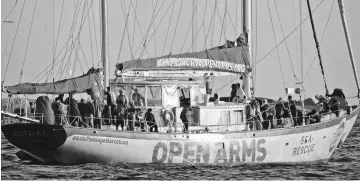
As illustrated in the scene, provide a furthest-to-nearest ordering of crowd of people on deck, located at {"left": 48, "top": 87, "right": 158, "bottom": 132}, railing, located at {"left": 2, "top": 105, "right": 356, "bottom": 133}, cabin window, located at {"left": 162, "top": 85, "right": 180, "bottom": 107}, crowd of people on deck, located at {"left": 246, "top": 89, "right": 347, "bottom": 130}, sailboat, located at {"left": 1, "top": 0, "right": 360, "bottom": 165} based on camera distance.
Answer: crowd of people on deck, located at {"left": 246, "top": 89, "right": 347, "bottom": 130}, cabin window, located at {"left": 162, "top": 85, "right": 180, "bottom": 107}, crowd of people on deck, located at {"left": 48, "top": 87, "right": 158, "bottom": 132}, railing, located at {"left": 2, "top": 105, "right": 356, "bottom": 133}, sailboat, located at {"left": 1, "top": 0, "right": 360, "bottom": 165}

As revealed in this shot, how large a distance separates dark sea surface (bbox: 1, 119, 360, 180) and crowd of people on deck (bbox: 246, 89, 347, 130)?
210 centimetres

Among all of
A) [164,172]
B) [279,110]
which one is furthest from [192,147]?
[279,110]

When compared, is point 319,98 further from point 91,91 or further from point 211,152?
point 91,91

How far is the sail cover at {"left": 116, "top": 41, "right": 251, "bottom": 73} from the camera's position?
1602 inches

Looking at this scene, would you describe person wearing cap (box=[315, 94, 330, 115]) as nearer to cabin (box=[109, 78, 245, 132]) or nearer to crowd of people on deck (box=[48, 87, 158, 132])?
cabin (box=[109, 78, 245, 132])

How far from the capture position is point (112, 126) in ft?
130

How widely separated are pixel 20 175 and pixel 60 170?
1.90 m

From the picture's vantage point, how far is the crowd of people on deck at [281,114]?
4172 cm

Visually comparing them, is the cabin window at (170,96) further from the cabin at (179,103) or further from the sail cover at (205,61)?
the sail cover at (205,61)

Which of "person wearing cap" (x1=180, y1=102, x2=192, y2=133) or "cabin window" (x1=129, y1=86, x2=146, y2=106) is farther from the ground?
"cabin window" (x1=129, y1=86, x2=146, y2=106)

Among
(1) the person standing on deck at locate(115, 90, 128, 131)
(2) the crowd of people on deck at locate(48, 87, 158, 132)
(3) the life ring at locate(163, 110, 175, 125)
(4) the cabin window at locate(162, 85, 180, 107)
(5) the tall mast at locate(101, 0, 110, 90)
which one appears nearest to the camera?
(2) the crowd of people on deck at locate(48, 87, 158, 132)

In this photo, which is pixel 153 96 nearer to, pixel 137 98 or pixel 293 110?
pixel 137 98

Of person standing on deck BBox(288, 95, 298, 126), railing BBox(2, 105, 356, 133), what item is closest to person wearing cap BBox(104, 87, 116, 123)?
railing BBox(2, 105, 356, 133)

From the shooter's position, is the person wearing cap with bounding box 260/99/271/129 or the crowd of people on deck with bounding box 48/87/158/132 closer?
the crowd of people on deck with bounding box 48/87/158/132
